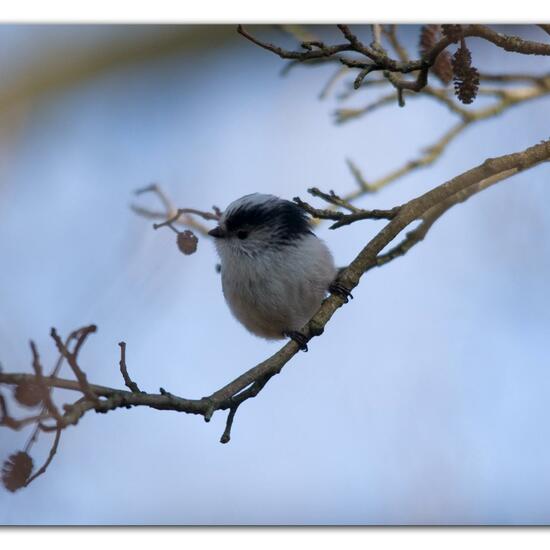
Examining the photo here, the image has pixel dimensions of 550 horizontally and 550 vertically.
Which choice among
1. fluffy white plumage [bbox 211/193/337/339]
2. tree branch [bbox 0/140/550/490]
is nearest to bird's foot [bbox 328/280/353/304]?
tree branch [bbox 0/140/550/490]

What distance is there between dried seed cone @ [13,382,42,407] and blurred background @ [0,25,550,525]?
488mm

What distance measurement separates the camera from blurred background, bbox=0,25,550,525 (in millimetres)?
1854

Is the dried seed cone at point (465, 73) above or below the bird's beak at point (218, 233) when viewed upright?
above

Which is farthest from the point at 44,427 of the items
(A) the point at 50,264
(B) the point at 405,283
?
(B) the point at 405,283

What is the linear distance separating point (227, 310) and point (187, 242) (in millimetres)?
265

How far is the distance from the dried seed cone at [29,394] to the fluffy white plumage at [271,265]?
72 centimetres

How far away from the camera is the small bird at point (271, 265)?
1915 mm

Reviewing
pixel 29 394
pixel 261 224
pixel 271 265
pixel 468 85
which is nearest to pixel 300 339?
pixel 271 265

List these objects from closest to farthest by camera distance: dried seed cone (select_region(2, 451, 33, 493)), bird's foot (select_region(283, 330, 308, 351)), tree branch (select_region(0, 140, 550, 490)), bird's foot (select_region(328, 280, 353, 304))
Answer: tree branch (select_region(0, 140, 550, 490))
dried seed cone (select_region(2, 451, 33, 493))
bird's foot (select_region(283, 330, 308, 351))
bird's foot (select_region(328, 280, 353, 304))

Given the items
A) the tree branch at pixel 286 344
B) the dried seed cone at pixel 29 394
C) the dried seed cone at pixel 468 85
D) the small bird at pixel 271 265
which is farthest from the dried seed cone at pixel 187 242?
the dried seed cone at pixel 468 85

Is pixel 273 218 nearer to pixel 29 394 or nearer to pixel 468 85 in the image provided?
pixel 468 85

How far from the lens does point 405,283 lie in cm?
199

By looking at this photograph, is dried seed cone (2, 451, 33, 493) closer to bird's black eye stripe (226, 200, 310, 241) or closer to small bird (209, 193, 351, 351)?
small bird (209, 193, 351, 351)

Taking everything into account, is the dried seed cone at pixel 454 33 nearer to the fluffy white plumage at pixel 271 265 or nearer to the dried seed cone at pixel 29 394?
the fluffy white plumage at pixel 271 265
